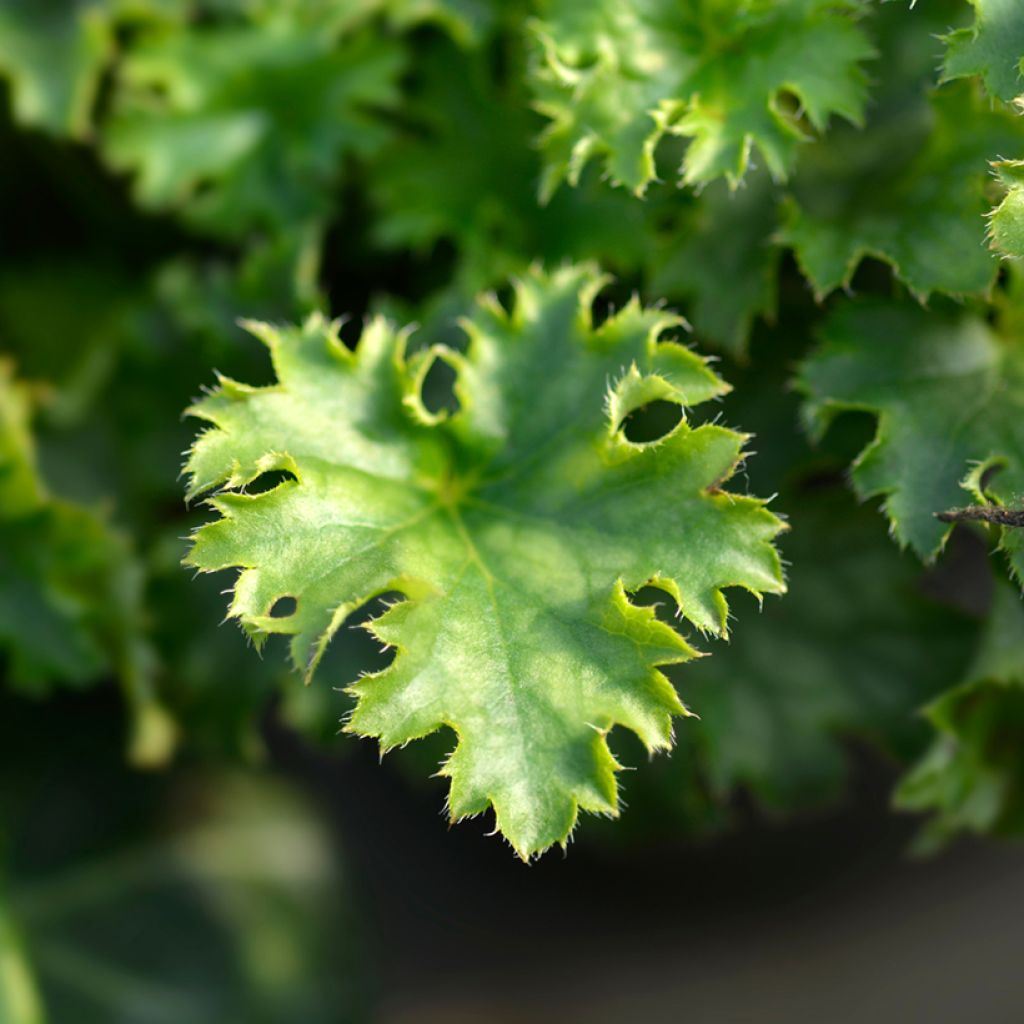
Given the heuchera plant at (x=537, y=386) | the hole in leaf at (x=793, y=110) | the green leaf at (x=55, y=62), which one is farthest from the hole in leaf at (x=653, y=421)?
the green leaf at (x=55, y=62)

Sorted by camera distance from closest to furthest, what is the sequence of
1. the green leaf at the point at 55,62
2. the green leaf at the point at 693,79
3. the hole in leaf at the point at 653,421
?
1. the green leaf at the point at 693,79
2. the hole in leaf at the point at 653,421
3. the green leaf at the point at 55,62

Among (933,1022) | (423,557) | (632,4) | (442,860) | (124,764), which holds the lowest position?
(933,1022)

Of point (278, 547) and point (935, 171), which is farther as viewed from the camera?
point (935, 171)

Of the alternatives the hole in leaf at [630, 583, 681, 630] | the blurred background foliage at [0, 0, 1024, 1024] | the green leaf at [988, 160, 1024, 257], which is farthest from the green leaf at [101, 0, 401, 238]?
the green leaf at [988, 160, 1024, 257]

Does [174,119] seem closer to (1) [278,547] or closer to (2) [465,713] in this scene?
(1) [278,547]

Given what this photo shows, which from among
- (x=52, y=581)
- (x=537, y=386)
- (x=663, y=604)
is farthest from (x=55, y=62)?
(x=663, y=604)

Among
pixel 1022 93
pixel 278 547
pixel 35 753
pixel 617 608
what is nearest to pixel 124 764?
pixel 35 753

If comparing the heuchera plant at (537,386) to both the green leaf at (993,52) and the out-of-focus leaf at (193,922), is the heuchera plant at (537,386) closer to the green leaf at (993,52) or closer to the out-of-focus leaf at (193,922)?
the green leaf at (993,52)

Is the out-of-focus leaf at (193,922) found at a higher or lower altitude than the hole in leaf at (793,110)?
lower
